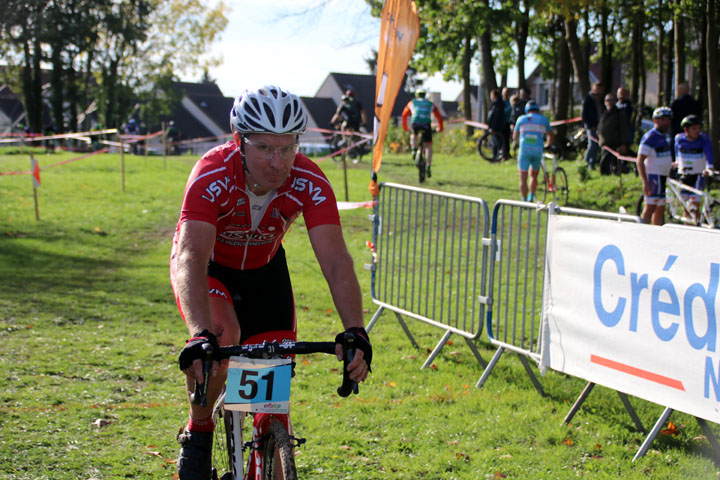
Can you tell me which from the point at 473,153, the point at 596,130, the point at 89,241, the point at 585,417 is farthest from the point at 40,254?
the point at 473,153

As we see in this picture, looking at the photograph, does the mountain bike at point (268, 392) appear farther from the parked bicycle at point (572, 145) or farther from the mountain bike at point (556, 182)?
the parked bicycle at point (572, 145)

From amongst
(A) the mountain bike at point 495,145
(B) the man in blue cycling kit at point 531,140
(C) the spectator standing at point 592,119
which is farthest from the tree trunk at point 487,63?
(B) the man in blue cycling kit at point 531,140

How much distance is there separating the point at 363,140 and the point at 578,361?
64.1ft

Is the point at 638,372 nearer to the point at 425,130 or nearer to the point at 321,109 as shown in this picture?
the point at 425,130

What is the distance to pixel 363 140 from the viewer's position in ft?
81.0

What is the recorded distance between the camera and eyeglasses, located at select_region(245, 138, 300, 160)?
11.0ft

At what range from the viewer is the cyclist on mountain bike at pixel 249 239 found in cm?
329

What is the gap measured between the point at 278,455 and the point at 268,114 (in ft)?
4.75

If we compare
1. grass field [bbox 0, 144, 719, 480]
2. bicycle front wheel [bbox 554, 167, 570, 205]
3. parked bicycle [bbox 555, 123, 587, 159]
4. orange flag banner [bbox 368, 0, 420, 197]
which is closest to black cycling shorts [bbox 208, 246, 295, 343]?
grass field [bbox 0, 144, 719, 480]

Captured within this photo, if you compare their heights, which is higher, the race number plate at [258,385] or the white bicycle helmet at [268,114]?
the white bicycle helmet at [268,114]

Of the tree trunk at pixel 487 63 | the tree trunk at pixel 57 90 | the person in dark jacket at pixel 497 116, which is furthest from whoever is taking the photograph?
the tree trunk at pixel 57 90

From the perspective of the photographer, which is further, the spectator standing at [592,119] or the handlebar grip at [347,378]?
the spectator standing at [592,119]

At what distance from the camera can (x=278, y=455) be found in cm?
312

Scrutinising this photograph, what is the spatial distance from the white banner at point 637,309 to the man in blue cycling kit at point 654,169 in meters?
7.23
